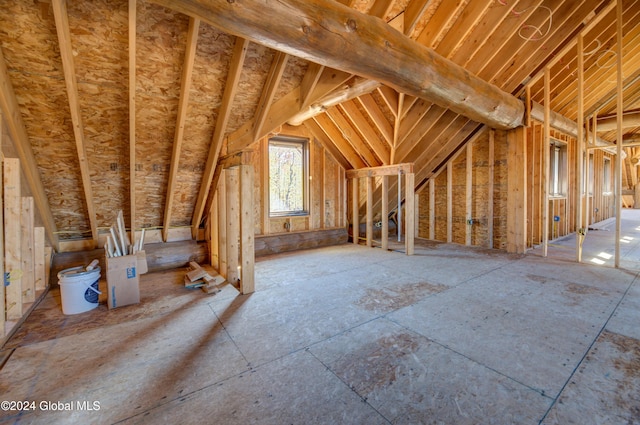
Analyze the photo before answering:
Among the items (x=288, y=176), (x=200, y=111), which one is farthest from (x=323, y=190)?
(x=200, y=111)

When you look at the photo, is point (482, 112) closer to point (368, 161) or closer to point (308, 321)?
point (368, 161)

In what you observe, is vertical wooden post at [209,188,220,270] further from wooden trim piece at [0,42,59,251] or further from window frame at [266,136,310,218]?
wooden trim piece at [0,42,59,251]

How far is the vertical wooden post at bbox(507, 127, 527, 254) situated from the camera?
15.6 ft

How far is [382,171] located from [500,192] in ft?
7.20

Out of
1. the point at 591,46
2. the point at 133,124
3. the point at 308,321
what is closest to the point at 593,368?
the point at 308,321

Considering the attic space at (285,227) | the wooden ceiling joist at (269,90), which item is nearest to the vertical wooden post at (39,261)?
the attic space at (285,227)

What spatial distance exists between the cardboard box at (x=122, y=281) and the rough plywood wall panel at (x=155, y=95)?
1223mm

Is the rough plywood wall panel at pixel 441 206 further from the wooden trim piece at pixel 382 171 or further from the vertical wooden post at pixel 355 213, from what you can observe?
the vertical wooden post at pixel 355 213

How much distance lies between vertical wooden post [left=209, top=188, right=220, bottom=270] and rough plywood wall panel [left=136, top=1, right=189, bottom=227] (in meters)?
0.67

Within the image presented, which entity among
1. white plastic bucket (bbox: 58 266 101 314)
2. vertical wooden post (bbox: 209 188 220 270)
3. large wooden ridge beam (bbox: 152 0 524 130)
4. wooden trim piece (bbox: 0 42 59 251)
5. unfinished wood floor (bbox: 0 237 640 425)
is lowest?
unfinished wood floor (bbox: 0 237 640 425)

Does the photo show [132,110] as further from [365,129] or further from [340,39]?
[365,129]

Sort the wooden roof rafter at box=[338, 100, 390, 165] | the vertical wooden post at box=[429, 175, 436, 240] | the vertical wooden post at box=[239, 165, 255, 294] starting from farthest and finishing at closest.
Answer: the vertical wooden post at box=[429, 175, 436, 240] → the wooden roof rafter at box=[338, 100, 390, 165] → the vertical wooden post at box=[239, 165, 255, 294]

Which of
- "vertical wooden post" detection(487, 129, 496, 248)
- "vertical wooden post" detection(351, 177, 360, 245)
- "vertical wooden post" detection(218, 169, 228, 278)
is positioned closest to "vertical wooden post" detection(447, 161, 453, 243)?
"vertical wooden post" detection(487, 129, 496, 248)

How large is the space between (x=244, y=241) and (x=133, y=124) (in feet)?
5.33
